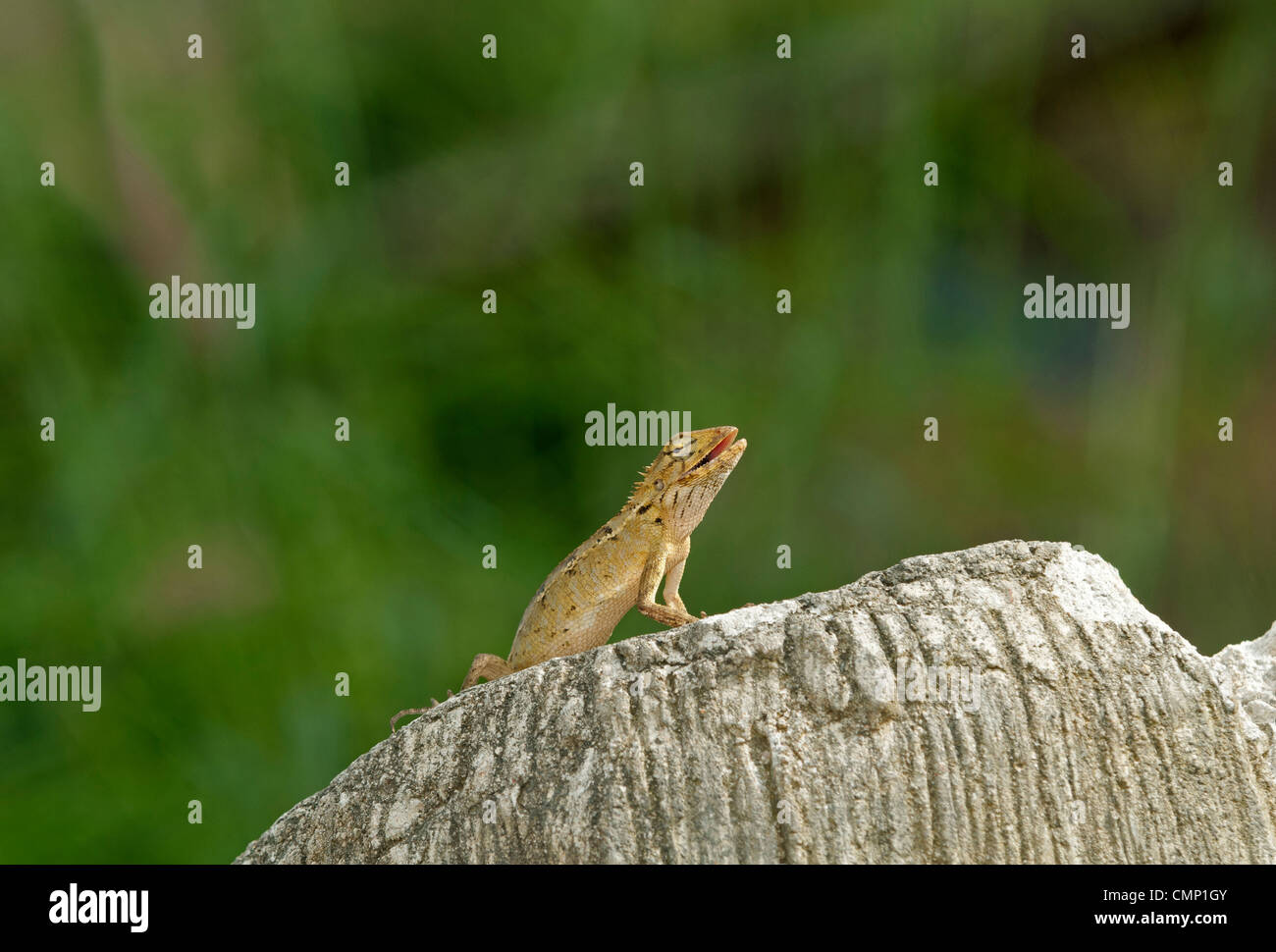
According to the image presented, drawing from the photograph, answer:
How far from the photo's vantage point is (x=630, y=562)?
3.31 m

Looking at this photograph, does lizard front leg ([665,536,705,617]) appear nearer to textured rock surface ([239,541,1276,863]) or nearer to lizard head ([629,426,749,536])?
lizard head ([629,426,749,536])

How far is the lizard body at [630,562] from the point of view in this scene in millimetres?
3264

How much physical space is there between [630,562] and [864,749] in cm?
127

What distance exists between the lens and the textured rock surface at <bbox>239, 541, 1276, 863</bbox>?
2115 mm

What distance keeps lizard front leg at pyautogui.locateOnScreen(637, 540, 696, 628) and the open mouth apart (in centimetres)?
24

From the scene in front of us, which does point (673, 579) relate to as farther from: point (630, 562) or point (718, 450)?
point (718, 450)

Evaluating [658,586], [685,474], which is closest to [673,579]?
[658,586]

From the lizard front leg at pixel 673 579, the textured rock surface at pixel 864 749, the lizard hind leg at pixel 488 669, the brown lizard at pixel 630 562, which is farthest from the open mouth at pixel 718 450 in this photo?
the textured rock surface at pixel 864 749

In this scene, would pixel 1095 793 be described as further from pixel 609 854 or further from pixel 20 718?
pixel 20 718

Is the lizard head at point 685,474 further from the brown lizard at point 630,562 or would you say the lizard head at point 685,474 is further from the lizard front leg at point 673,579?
the lizard front leg at point 673,579

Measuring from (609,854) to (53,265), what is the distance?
14.1 feet

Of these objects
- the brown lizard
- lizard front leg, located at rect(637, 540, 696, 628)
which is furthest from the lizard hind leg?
lizard front leg, located at rect(637, 540, 696, 628)

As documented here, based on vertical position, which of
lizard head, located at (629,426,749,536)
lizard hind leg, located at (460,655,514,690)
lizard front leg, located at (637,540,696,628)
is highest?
lizard head, located at (629,426,749,536)

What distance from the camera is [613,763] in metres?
2.18
